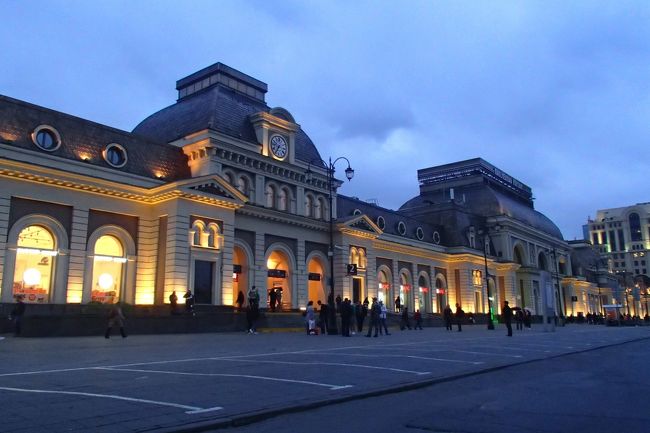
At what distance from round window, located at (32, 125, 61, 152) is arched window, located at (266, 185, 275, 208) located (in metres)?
15.1

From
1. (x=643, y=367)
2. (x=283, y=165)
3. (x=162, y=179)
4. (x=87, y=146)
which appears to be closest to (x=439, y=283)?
(x=283, y=165)

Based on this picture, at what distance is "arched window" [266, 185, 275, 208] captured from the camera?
42.5 metres

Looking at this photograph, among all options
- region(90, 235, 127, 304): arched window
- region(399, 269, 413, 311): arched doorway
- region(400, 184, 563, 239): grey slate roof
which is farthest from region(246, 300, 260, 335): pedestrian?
region(400, 184, 563, 239): grey slate roof

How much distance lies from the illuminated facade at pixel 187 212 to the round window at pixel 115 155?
60 millimetres

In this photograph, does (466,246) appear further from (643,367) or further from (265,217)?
(643,367)

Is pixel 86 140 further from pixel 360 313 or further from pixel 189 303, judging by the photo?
pixel 360 313

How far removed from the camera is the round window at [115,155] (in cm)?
3416

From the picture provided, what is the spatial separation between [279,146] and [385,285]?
2057 cm

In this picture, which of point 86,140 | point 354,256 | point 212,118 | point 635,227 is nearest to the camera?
point 86,140

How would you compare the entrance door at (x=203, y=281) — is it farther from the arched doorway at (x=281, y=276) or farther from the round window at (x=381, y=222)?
the round window at (x=381, y=222)

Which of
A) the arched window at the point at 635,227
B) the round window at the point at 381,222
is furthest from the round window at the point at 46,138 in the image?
the arched window at the point at 635,227

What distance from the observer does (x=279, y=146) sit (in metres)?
43.9

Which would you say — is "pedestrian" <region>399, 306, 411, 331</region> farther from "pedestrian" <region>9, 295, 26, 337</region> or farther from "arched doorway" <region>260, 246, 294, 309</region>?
"pedestrian" <region>9, 295, 26, 337</region>

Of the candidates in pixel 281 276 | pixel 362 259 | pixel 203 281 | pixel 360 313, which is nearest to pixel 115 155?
pixel 203 281
